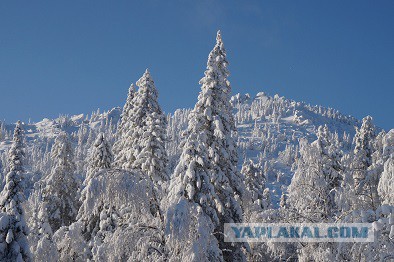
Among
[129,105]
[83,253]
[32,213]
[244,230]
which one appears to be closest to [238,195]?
[244,230]

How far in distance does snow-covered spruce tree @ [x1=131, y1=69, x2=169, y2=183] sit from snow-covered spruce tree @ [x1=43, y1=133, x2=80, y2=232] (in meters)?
6.39

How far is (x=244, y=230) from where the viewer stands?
55.2 feet

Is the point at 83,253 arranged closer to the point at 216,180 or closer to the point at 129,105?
the point at 216,180

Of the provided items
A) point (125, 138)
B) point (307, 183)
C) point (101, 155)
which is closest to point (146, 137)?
point (125, 138)

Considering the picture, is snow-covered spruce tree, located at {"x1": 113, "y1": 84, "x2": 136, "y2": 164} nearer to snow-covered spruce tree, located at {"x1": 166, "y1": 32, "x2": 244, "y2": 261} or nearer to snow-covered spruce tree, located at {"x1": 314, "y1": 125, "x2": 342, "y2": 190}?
snow-covered spruce tree, located at {"x1": 166, "y1": 32, "x2": 244, "y2": 261}

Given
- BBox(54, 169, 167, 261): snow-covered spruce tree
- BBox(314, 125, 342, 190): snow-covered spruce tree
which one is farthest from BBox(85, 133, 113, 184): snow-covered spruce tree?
BBox(54, 169, 167, 261): snow-covered spruce tree

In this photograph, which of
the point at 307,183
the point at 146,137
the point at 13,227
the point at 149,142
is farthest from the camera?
the point at 146,137

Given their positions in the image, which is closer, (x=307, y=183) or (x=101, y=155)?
(x=307, y=183)

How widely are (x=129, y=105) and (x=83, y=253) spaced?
608 inches

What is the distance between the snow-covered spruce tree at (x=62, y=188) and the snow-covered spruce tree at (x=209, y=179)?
13478 millimetres

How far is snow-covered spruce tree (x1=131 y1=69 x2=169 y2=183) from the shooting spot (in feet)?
77.4

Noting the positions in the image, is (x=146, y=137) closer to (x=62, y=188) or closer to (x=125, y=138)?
(x=125, y=138)

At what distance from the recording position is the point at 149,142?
2405cm

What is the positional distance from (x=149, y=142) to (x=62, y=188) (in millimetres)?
9117
